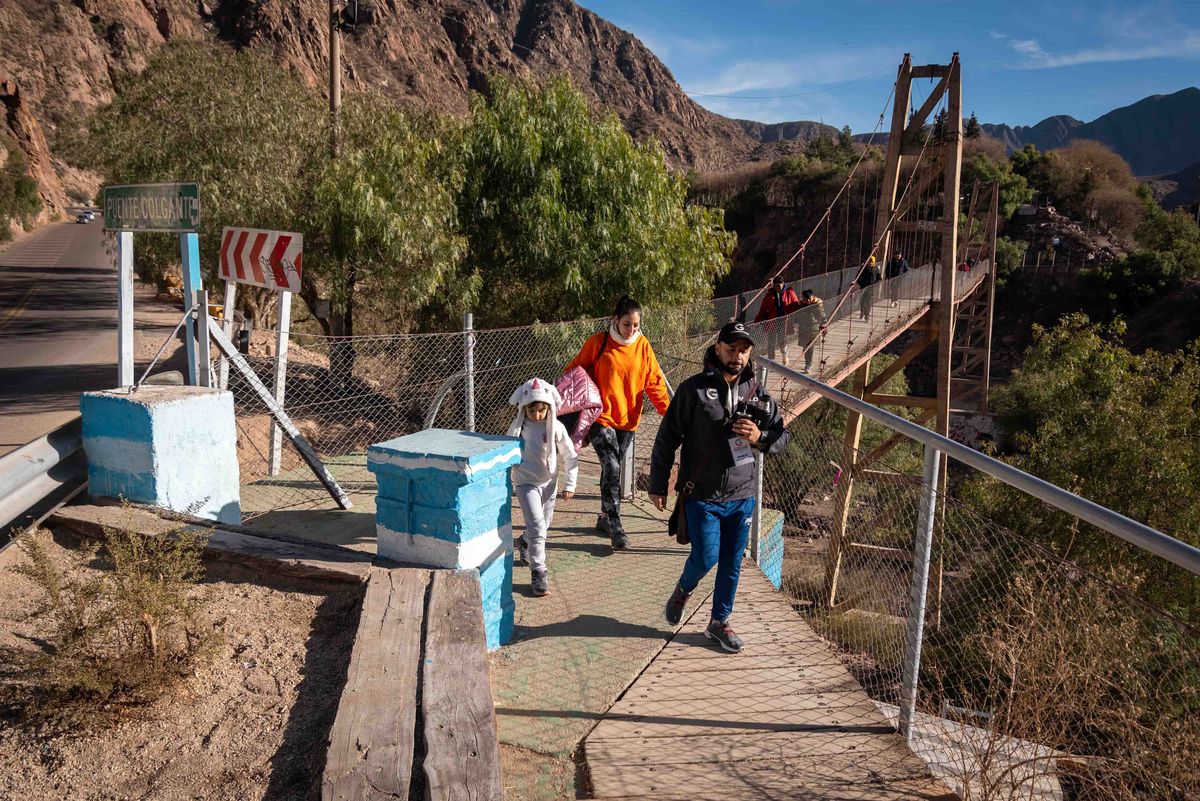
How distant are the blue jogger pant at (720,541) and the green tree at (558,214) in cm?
790

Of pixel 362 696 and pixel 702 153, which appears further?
pixel 702 153

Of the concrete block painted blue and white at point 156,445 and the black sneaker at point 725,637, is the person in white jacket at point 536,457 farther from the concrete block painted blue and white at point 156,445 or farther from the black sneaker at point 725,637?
the concrete block painted blue and white at point 156,445

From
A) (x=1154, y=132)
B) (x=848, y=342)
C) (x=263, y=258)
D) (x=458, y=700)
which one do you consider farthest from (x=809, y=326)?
(x=1154, y=132)

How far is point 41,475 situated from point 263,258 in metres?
2.41

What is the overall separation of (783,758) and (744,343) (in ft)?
5.46

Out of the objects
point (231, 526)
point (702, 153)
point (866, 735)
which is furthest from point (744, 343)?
point (702, 153)

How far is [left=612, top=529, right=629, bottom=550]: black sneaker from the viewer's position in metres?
5.03

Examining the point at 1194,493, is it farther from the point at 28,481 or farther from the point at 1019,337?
the point at 1019,337


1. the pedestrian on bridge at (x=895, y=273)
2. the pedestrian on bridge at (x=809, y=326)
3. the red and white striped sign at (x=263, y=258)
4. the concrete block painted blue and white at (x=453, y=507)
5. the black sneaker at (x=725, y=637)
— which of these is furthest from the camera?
the pedestrian on bridge at (x=895, y=273)

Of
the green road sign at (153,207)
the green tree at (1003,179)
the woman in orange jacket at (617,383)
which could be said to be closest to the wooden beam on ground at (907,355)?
the woman in orange jacket at (617,383)

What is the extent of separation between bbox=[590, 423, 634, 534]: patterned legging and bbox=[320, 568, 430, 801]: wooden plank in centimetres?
175

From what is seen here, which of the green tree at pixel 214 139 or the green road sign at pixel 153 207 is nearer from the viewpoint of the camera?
the green road sign at pixel 153 207

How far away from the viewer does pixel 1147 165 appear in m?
169

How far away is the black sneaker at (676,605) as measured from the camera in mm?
3785
